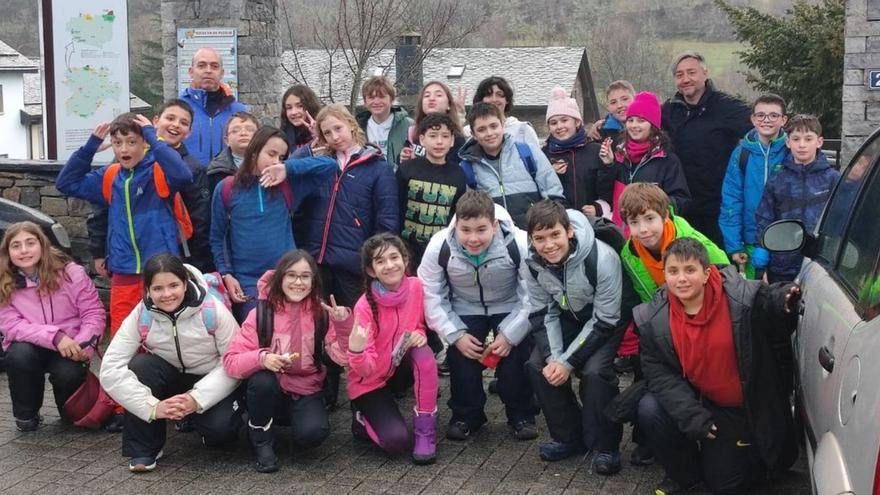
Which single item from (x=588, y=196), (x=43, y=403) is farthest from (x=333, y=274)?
(x=43, y=403)

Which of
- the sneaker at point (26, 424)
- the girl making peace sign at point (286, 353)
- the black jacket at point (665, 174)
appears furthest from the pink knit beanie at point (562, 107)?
the sneaker at point (26, 424)

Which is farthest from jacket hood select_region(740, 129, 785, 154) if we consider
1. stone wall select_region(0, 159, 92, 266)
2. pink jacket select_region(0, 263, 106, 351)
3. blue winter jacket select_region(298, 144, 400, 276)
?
stone wall select_region(0, 159, 92, 266)

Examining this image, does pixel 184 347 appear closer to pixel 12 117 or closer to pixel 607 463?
pixel 607 463

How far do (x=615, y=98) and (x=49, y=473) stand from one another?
4.26 m

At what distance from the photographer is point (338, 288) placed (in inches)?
237

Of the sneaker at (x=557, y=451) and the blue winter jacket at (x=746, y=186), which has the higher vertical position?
the blue winter jacket at (x=746, y=186)

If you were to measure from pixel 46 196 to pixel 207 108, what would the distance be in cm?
216

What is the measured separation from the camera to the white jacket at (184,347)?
5.08m

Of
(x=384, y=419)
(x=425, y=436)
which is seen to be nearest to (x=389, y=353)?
(x=384, y=419)

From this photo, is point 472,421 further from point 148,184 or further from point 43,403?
point 43,403

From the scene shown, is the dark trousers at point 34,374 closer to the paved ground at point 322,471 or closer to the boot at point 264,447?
the paved ground at point 322,471

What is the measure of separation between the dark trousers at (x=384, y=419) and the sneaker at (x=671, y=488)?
4.39 ft

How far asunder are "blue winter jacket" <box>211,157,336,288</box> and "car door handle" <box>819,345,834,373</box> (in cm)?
322

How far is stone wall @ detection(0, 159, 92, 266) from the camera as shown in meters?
8.31
